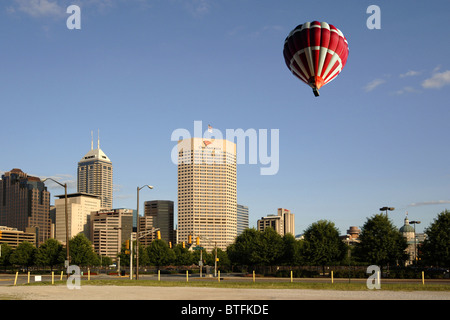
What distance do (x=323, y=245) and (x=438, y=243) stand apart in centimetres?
1795

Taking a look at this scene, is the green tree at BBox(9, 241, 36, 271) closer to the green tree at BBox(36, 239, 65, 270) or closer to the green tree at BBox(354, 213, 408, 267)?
the green tree at BBox(36, 239, 65, 270)

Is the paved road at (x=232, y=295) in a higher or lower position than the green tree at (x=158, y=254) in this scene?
higher

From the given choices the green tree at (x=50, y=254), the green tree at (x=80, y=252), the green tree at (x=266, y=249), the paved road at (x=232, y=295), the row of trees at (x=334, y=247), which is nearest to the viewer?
the paved road at (x=232, y=295)

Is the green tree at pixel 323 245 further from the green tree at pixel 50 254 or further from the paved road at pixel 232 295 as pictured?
the green tree at pixel 50 254

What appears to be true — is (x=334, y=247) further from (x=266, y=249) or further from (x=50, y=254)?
(x=50, y=254)

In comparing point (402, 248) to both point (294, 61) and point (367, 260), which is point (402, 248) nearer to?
point (367, 260)

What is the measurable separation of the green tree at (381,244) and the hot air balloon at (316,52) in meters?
38.5

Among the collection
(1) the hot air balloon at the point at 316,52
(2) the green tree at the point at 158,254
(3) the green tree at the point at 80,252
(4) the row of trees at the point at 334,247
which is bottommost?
(2) the green tree at the point at 158,254

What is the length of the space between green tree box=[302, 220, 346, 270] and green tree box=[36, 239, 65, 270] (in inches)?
2466

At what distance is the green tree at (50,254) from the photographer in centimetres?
11812

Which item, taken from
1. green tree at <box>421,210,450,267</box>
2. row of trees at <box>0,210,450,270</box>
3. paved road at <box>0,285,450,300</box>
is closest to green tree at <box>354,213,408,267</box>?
row of trees at <box>0,210,450,270</box>

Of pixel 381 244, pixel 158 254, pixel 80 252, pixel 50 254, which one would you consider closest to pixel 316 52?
pixel 381 244

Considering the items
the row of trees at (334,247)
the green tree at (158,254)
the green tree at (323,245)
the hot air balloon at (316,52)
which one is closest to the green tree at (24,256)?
the row of trees at (334,247)
